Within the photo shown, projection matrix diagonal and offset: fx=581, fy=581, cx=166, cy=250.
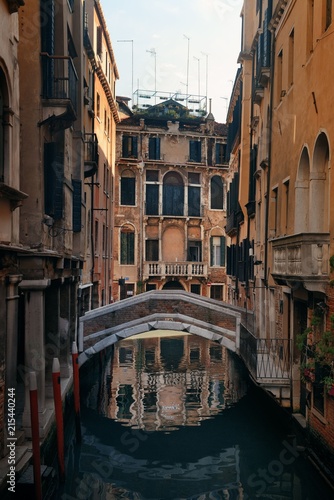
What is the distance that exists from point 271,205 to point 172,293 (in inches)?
158

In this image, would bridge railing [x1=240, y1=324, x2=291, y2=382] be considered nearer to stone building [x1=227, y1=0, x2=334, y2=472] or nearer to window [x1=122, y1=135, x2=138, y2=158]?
stone building [x1=227, y1=0, x2=334, y2=472]

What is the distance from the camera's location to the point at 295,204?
9.30 meters

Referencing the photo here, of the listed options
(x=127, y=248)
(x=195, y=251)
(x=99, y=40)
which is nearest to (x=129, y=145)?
(x=127, y=248)

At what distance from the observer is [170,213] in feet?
90.5

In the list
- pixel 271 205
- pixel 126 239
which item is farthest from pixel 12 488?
pixel 126 239

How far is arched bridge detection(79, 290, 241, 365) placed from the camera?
14195mm

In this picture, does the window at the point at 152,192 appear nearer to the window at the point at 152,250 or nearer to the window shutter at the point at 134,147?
the window shutter at the point at 134,147

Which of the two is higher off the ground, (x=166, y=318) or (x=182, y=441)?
(x=166, y=318)

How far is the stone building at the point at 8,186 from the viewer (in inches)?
250

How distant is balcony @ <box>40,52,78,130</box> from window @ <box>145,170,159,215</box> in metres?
17.8

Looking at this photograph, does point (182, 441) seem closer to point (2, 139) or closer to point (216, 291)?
point (2, 139)

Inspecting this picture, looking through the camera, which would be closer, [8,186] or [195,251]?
[8,186]

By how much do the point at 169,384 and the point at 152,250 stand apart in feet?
41.8

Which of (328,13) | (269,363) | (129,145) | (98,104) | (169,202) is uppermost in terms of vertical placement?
(129,145)
